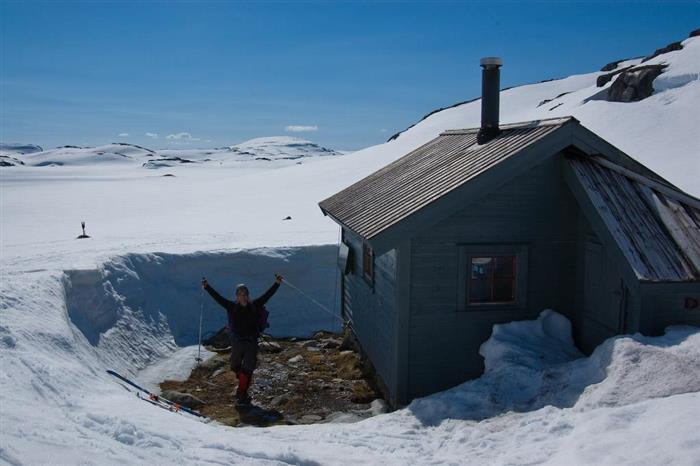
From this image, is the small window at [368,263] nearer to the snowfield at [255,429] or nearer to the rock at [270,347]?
the snowfield at [255,429]

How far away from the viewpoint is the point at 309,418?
10000 mm

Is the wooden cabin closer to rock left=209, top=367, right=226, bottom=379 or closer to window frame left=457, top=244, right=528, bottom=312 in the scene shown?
window frame left=457, top=244, right=528, bottom=312

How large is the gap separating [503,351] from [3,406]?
6.69m

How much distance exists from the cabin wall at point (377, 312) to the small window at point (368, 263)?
0.14 meters

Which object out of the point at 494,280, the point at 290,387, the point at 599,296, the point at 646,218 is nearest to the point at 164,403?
the point at 290,387

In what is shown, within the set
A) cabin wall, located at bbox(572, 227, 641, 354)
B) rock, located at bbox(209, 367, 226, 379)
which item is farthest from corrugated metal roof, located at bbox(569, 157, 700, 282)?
rock, located at bbox(209, 367, 226, 379)

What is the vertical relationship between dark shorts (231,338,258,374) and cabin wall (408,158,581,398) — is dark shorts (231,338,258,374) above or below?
below

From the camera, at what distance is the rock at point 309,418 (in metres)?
9.86

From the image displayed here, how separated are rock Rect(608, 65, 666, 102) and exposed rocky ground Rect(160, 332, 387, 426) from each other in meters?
33.7

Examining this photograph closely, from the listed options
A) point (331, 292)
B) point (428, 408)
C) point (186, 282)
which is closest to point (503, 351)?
point (428, 408)

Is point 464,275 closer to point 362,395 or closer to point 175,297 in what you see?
point 362,395

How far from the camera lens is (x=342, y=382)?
38.8 ft

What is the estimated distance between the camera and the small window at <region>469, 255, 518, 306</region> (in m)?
9.99

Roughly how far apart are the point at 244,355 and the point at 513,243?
5.19 metres
